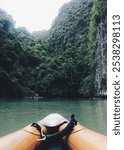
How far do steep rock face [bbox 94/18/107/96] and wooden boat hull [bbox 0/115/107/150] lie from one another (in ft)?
58.1

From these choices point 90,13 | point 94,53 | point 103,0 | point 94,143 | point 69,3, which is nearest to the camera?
point 94,143

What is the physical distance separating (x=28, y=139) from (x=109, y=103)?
64 centimetres

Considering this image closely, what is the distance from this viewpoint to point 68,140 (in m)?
1.72

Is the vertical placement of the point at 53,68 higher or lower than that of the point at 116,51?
higher

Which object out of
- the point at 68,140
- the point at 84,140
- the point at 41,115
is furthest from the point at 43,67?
the point at 84,140

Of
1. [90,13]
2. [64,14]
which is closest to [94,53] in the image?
[90,13]

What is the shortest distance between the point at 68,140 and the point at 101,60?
18.8 meters

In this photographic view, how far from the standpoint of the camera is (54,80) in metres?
20.8

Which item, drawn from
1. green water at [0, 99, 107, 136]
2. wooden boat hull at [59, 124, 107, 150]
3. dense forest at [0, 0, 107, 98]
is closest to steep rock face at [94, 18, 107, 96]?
dense forest at [0, 0, 107, 98]

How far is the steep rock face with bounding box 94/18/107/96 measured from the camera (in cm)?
1981

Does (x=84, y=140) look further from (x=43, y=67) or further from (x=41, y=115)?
(x=43, y=67)

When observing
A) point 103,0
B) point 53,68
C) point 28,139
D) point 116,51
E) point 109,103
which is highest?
point 103,0

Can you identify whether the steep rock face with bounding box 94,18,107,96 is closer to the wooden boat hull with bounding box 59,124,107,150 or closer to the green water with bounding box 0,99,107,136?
the green water with bounding box 0,99,107,136

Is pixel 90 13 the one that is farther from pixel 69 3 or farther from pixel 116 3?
pixel 116 3
